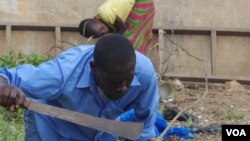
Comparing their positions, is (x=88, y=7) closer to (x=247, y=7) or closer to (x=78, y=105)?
(x=247, y=7)

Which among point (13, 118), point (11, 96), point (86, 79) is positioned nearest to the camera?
point (11, 96)

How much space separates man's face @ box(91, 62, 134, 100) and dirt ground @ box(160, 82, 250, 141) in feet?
8.92

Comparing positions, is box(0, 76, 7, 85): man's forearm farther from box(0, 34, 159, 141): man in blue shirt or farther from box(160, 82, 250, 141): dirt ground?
box(160, 82, 250, 141): dirt ground

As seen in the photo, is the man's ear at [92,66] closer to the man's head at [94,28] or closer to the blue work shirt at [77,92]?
the blue work shirt at [77,92]

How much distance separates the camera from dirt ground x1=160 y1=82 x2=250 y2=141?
6.44 meters

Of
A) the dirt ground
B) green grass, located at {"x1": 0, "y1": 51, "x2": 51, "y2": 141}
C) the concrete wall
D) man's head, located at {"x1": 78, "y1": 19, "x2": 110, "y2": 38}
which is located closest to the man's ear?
green grass, located at {"x1": 0, "y1": 51, "x2": 51, "y2": 141}

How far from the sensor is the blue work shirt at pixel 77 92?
3146mm

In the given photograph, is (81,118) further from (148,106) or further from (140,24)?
(140,24)

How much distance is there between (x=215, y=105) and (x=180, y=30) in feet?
4.63

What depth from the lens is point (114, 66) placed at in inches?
120

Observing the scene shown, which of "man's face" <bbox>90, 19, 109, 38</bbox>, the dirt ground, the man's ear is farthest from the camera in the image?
the dirt ground

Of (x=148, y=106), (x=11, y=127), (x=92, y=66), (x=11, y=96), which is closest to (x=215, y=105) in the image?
(x=11, y=127)

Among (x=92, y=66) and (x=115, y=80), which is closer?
(x=115, y=80)

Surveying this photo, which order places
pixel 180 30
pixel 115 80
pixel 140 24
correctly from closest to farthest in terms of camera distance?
pixel 115 80 → pixel 140 24 → pixel 180 30
